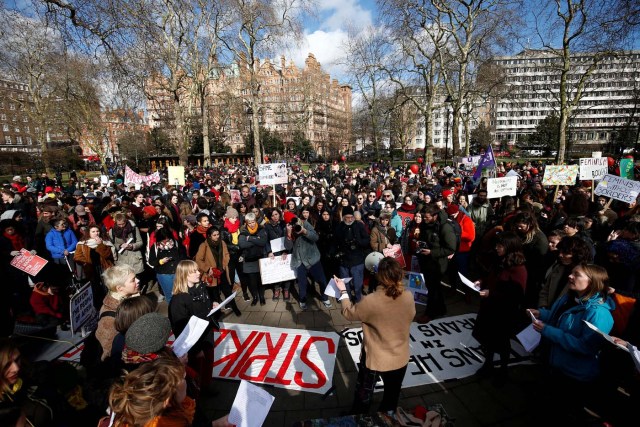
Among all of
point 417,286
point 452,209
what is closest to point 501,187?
point 452,209

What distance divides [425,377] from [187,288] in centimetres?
305

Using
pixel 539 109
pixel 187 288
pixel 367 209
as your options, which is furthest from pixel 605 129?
pixel 187 288

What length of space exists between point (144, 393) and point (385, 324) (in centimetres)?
179

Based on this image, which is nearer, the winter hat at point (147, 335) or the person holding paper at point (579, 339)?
the winter hat at point (147, 335)

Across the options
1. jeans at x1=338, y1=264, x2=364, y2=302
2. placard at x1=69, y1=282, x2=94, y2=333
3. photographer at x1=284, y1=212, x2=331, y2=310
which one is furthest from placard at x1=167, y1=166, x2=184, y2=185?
jeans at x1=338, y1=264, x2=364, y2=302

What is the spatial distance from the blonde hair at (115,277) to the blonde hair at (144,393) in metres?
1.67

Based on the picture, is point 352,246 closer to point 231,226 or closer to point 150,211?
point 231,226

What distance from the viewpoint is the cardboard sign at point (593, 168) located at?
28.9 ft

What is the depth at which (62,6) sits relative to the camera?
5.18 metres

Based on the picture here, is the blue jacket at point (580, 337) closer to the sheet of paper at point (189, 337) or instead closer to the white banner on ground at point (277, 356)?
the white banner on ground at point (277, 356)

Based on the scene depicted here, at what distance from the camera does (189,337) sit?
9.28 ft

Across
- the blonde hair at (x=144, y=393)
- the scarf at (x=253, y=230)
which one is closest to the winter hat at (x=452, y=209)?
the scarf at (x=253, y=230)

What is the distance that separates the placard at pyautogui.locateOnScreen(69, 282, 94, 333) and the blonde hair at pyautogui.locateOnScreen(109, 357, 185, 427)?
8.90ft

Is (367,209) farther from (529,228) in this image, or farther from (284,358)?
(284,358)
